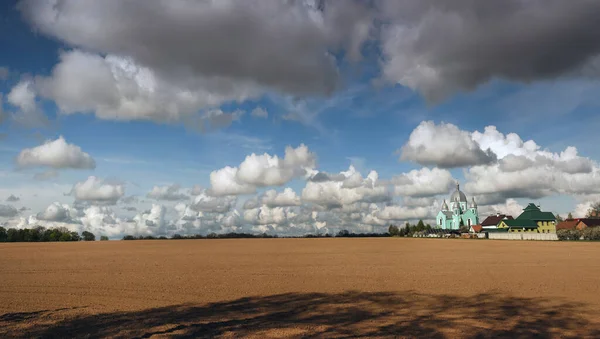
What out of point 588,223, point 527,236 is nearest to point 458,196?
point 588,223

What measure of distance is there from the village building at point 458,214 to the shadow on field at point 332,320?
175368 mm

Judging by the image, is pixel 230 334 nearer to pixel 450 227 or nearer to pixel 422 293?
pixel 422 293

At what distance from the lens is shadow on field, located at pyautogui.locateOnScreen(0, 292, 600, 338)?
13.3m

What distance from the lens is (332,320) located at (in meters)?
15.0


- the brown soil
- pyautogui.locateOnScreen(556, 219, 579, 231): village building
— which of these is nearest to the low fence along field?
pyautogui.locateOnScreen(556, 219, 579, 231): village building

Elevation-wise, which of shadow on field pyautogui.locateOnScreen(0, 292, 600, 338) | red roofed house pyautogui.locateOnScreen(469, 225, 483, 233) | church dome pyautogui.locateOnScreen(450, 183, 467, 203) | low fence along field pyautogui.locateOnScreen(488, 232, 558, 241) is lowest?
shadow on field pyautogui.locateOnScreen(0, 292, 600, 338)

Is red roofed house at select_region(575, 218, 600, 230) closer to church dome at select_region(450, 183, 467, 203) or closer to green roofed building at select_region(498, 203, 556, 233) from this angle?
green roofed building at select_region(498, 203, 556, 233)

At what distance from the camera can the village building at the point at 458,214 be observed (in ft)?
609

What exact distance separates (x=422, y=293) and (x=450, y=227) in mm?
184475

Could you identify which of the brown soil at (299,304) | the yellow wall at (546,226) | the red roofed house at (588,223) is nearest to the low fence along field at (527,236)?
the red roofed house at (588,223)

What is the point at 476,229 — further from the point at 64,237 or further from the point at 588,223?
the point at 64,237

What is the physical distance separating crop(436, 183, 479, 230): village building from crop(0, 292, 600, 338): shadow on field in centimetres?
17537

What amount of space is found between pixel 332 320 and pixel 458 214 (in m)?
187

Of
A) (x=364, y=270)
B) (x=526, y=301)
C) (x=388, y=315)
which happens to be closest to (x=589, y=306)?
(x=526, y=301)
